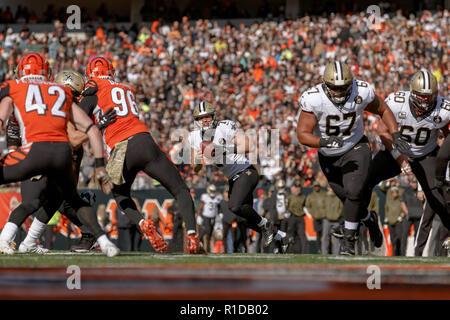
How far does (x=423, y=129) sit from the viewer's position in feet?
31.6

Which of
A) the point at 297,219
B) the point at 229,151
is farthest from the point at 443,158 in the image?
the point at 297,219

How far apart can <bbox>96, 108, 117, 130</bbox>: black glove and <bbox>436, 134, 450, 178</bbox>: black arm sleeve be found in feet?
12.3

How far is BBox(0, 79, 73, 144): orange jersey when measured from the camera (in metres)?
7.16

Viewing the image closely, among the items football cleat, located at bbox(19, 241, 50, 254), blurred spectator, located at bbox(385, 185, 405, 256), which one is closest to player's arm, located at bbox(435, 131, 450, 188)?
football cleat, located at bbox(19, 241, 50, 254)

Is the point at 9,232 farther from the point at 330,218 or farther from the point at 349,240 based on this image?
the point at 330,218

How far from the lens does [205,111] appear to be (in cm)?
1012

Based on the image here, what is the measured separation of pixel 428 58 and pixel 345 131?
15189 mm

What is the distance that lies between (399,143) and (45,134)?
4.03 m

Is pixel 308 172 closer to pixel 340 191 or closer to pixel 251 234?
pixel 251 234

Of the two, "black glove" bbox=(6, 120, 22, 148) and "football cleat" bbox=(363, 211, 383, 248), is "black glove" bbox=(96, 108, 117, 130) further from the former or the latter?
"football cleat" bbox=(363, 211, 383, 248)

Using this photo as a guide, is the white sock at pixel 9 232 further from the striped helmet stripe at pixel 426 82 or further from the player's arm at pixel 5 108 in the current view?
the striped helmet stripe at pixel 426 82

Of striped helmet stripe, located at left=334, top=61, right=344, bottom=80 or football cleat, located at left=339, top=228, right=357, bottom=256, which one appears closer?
striped helmet stripe, located at left=334, top=61, right=344, bottom=80

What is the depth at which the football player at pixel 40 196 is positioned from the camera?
28.1 ft
